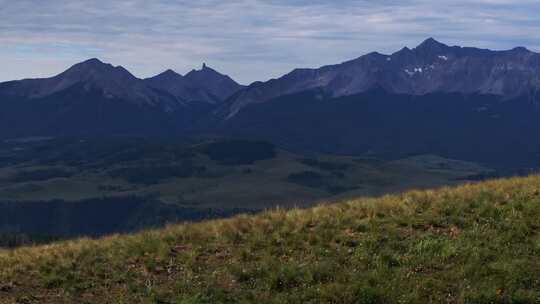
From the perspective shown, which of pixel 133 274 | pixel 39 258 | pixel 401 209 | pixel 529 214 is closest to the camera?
pixel 133 274

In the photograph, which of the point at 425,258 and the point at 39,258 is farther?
the point at 39,258

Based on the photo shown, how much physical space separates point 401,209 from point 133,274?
916 centimetres

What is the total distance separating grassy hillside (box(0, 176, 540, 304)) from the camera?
1587cm

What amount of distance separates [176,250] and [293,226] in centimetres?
357

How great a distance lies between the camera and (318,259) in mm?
18047

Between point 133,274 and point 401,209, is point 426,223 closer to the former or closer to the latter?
point 401,209

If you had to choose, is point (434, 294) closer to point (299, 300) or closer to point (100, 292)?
point (299, 300)

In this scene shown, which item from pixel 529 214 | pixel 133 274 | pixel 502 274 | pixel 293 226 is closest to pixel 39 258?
pixel 133 274

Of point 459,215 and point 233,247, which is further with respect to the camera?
point 459,215

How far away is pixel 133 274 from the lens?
17.7 metres

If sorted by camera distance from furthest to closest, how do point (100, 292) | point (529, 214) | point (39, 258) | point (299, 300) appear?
1. point (529, 214)
2. point (39, 258)
3. point (100, 292)
4. point (299, 300)

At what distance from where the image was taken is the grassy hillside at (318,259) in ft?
52.1

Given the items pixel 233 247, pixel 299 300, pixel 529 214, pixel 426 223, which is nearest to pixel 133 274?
pixel 233 247

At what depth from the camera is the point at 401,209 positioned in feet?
74.3
